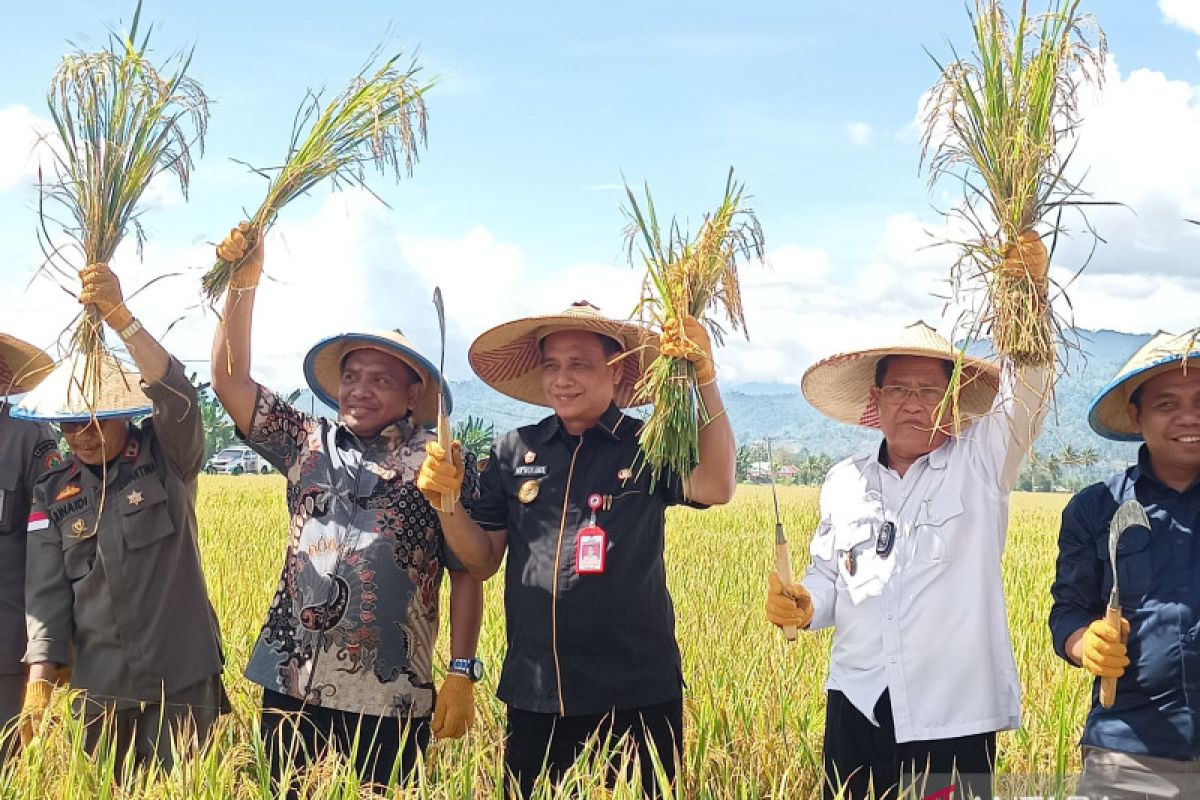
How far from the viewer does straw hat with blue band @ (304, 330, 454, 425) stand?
316cm

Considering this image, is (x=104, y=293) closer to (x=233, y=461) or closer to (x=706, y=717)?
(x=706, y=717)

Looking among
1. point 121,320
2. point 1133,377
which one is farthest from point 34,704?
point 1133,377

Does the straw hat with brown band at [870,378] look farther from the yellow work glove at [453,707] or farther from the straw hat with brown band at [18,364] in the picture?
the straw hat with brown band at [18,364]

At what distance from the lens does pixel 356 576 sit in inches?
117

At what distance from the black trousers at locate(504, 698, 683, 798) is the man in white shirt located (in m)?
0.42

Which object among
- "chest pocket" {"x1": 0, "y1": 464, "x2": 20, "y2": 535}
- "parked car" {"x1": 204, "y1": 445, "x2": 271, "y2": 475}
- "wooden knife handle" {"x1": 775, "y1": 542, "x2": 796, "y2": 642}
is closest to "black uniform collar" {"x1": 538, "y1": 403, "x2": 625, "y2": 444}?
"wooden knife handle" {"x1": 775, "y1": 542, "x2": 796, "y2": 642}

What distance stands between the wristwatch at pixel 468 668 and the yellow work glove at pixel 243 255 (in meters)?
1.21

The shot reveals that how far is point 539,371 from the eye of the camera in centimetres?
346

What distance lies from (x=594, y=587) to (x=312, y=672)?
830 millimetres

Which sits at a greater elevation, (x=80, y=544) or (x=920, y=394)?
(x=920, y=394)

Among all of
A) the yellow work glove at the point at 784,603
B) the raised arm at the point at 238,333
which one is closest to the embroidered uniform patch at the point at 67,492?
the raised arm at the point at 238,333

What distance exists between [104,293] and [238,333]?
36 centimetres

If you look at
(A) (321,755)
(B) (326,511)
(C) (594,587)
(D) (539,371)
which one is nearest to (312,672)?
(A) (321,755)

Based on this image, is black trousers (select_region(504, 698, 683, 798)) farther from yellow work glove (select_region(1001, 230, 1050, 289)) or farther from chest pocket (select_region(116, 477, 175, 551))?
yellow work glove (select_region(1001, 230, 1050, 289))
